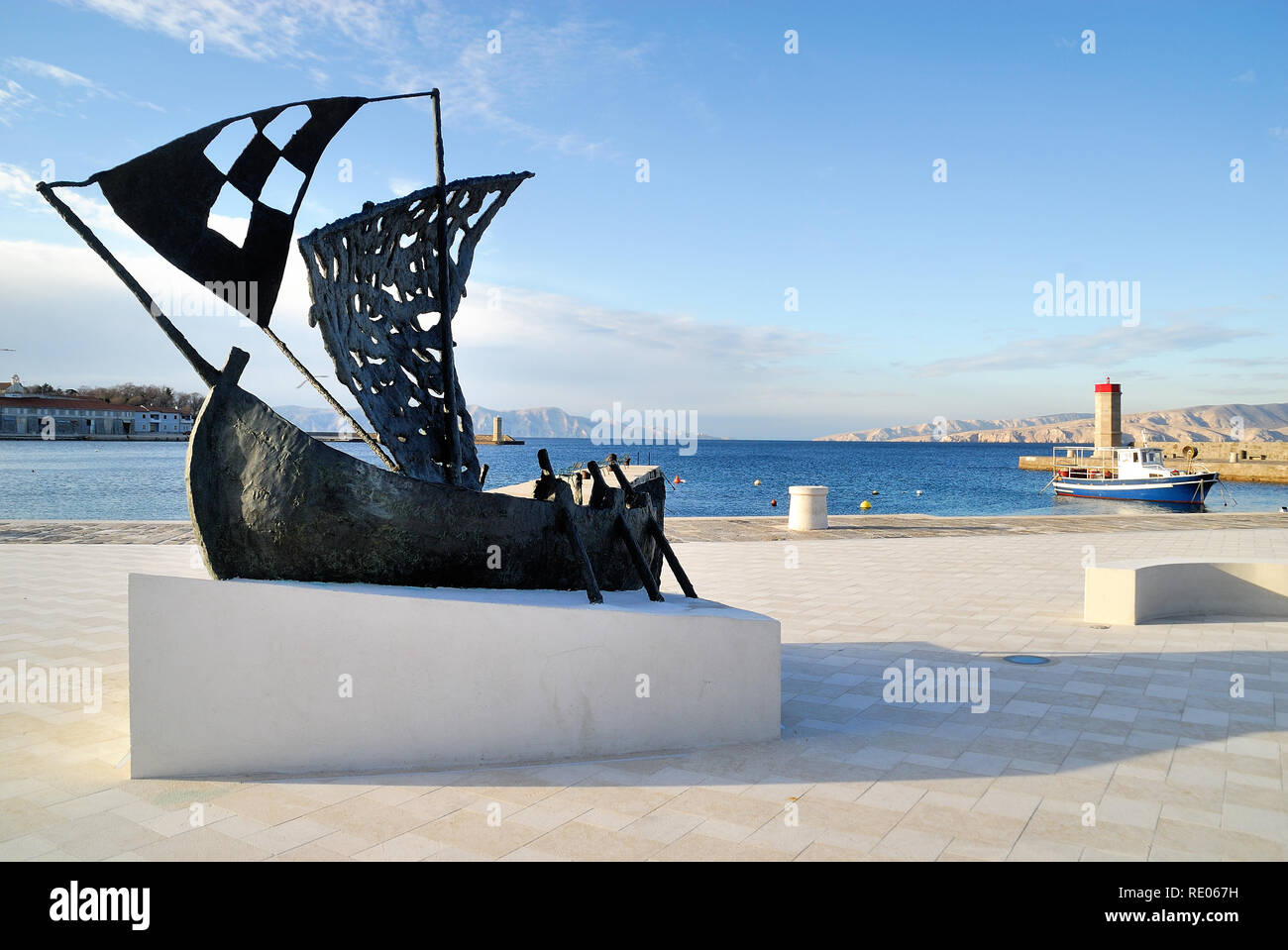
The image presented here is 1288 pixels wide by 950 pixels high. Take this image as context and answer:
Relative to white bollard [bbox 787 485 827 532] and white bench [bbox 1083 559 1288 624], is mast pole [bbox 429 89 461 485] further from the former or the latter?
white bollard [bbox 787 485 827 532]

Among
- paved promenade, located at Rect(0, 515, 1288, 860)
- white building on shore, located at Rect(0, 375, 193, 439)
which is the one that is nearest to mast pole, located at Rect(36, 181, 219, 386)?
paved promenade, located at Rect(0, 515, 1288, 860)

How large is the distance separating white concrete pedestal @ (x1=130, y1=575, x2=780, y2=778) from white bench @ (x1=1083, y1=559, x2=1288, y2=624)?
6.43 meters

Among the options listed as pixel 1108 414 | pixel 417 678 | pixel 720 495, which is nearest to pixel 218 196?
pixel 417 678

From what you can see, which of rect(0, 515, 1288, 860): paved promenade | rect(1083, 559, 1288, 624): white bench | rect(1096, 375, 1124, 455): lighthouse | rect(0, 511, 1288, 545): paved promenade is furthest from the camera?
rect(1096, 375, 1124, 455): lighthouse

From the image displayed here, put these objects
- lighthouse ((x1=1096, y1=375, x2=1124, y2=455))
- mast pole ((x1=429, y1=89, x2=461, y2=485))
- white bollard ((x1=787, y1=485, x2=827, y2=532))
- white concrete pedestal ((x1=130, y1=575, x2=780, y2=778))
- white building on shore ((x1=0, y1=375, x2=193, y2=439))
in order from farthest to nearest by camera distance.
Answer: white building on shore ((x1=0, y1=375, x2=193, y2=439)) → lighthouse ((x1=1096, y1=375, x2=1124, y2=455)) → white bollard ((x1=787, y1=485, x2=827, y2=532)) → mast pole ((x1=429, y1=89, x2=461, y2=485)) → white concrete pedestal ((x1=130, y1=575, x2=780, y2=778))

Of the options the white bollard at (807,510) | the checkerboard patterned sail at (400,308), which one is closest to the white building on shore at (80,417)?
the white bollard at (807,510)

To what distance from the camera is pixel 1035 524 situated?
2252cm

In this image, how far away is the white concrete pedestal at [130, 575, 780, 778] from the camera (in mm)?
4887

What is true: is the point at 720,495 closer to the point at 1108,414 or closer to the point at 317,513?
the point at 1108,414

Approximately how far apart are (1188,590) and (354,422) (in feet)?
35.1

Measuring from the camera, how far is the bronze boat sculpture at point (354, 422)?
5000mm

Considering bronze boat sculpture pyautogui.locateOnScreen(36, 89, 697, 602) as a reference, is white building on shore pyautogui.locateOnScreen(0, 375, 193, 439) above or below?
above
